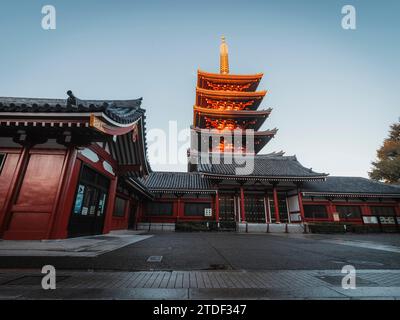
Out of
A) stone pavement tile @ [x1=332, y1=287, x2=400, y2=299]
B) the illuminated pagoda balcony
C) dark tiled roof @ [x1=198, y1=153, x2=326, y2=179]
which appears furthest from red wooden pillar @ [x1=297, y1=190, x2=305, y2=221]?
stone pavement tile @ [x1=332, y1=287, x2=400, y2=299]

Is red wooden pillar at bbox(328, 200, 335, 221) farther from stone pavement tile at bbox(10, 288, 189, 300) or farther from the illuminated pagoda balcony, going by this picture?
stone pavement tile at bbox(10, 288, 189, 300)

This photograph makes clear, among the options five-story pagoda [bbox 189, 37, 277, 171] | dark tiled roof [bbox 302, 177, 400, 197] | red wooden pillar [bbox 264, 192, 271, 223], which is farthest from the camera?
five-story pagoda [bbox 189, 37, 277, 171]

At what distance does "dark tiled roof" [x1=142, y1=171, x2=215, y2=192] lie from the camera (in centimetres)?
1680

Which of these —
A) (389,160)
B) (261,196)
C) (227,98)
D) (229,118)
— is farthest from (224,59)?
(389,160)

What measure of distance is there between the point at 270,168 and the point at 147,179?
40.7 feet

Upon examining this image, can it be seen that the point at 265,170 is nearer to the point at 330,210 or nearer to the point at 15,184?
the point at 330,210

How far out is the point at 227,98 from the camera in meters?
23.9

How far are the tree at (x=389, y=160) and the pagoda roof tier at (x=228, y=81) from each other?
827 inches

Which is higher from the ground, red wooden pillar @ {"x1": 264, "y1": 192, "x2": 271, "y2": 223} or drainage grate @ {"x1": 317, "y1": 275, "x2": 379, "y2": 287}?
red wooden pillar @ {"x1": 264, "y1": 192, "x2": 271, "y2": 223}

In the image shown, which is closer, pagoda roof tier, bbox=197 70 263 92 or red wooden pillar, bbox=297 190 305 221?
Result: red wooden pillar, bbox=297 190 305 221

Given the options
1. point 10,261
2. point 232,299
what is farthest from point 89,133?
point 232,299

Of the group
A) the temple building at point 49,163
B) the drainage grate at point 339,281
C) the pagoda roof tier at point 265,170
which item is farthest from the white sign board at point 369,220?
the temple building at point 49,163

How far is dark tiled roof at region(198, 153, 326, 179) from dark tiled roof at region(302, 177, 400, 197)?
1.49 metres

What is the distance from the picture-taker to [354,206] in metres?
17.5
